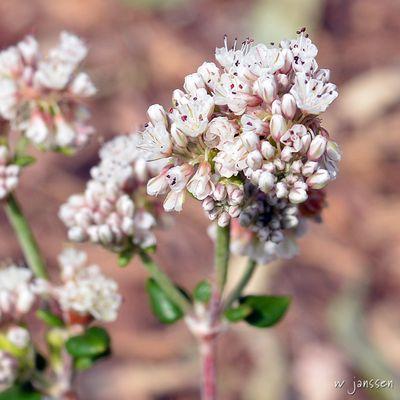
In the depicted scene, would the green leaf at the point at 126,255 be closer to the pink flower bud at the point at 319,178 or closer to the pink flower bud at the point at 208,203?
the pink flower bud at the point at 208,203

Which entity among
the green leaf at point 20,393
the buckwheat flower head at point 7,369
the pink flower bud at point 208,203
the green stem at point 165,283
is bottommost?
the green leaf at point 20,393

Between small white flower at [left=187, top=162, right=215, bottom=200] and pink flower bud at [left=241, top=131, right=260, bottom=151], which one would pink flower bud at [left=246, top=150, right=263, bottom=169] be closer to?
pink flower bud at [left=241, top=131, right=260, bottom=151]

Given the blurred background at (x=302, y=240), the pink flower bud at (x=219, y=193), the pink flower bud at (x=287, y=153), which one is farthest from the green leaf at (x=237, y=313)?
the blurred background at (x=302, y=240)

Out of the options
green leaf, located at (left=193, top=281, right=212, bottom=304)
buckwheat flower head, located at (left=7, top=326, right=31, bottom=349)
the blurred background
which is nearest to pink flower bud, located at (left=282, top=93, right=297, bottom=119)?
green leaf, located at (left=193, top=281, right=212, bottom=304)

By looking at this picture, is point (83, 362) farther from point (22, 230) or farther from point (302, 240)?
point (302, 240)

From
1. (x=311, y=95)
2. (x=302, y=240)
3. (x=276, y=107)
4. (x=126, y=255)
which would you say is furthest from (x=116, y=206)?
(x=302, y=240)

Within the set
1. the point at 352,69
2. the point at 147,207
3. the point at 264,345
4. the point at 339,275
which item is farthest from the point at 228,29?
the point at 147,207
